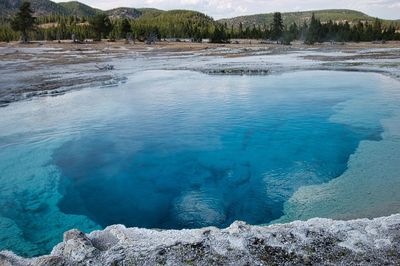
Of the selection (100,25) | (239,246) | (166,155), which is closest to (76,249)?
(239,246)

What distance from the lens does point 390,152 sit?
48.7 feet

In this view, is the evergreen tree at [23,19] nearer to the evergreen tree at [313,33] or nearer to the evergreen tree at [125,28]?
the evergreen tree at [125,28]

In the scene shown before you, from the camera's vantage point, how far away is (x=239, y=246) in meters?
6.73

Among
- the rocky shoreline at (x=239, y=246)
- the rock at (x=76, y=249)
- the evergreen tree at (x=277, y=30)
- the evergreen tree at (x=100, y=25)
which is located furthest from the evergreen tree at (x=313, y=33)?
the rock at (x=76, y=249)

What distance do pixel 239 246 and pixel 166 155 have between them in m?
9.33

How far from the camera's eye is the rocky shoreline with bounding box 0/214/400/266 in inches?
250

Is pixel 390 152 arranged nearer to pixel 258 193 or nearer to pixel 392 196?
pixel 392 196

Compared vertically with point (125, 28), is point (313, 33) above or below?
below

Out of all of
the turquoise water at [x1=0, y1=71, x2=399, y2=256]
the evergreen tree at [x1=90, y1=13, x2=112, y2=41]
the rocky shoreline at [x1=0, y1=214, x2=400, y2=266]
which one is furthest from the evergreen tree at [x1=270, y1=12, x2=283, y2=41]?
the rocky shoreline at [x1=0, y1=214, x2=400, y2=266]

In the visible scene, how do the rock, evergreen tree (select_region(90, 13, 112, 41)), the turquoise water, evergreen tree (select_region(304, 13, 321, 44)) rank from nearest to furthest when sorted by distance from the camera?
the rock, the turquoise water, evergreen tree (select_region(90, 13, 112, 41)), evergreen tree (select_region(304, 13, 321, 44))

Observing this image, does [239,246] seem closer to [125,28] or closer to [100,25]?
[100,25]

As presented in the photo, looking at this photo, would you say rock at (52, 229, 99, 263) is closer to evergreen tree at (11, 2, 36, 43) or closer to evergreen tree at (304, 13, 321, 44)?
evergreen tree at (11, 2, 36, 43)

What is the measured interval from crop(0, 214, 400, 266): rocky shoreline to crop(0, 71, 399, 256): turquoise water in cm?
296

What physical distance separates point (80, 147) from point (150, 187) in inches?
203
